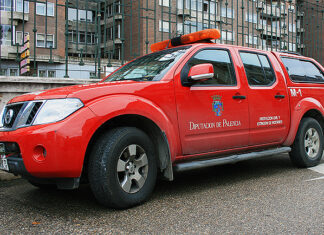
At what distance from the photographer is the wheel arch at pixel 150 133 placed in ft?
11.3

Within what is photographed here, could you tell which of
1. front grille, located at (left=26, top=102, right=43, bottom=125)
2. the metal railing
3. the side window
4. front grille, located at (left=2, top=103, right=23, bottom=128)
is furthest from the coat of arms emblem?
the metal railing

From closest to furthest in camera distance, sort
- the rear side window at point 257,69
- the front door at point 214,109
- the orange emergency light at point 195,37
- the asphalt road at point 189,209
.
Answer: the asphalt road at point 189,209 < the front door at point 214,109 < the orange emergency light at point 195,37 < the rear side window at point 257,69

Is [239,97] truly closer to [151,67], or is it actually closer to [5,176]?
[151,67]

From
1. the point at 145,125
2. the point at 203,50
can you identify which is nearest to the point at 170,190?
the point at 145,125

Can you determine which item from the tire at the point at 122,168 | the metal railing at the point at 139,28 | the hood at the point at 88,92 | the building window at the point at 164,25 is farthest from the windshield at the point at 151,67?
the building window at the point at 164,25

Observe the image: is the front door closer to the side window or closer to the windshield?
the side window

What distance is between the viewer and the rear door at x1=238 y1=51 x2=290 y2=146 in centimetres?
460

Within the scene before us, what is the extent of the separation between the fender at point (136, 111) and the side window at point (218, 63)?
0.78 metres

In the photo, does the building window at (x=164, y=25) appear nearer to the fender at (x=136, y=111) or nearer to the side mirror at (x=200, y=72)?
the side mirror at (x=200, y=72)

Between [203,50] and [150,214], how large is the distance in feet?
6.94

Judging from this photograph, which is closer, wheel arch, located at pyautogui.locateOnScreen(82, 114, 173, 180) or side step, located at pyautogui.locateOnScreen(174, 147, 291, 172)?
wheel arch, located at pyautogui.locateOnScreen(82, 114, 173, 180)

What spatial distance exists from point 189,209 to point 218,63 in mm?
1927

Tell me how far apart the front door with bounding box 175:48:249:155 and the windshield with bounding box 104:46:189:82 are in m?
0.18

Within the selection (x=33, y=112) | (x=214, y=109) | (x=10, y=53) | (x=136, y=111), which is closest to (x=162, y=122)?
(x=136, y=111)
